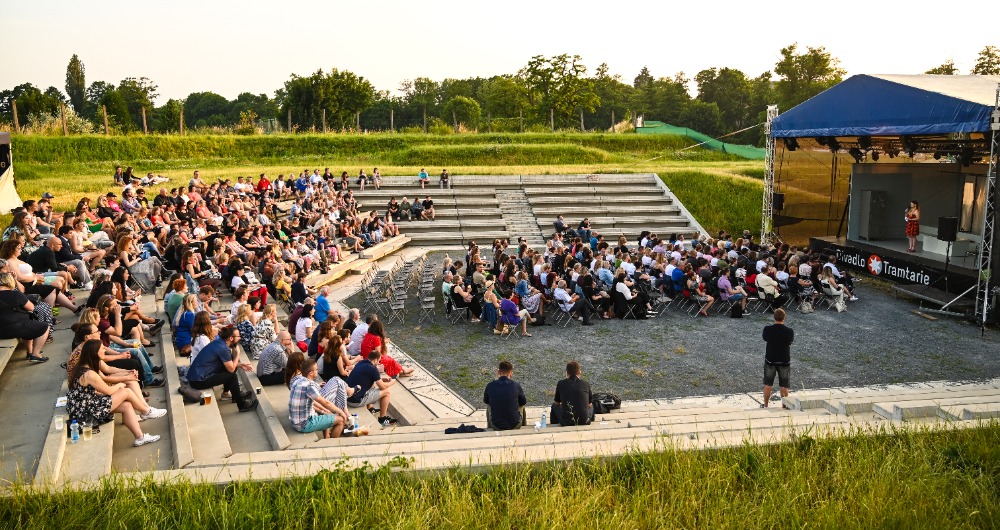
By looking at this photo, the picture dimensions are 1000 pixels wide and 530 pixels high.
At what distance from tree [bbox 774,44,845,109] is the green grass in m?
50.4

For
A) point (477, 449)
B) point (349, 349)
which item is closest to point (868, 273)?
point (349, 349)

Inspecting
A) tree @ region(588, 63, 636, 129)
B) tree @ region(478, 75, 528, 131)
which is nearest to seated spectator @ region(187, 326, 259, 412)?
tree @ region(478, 75, 528, 131)

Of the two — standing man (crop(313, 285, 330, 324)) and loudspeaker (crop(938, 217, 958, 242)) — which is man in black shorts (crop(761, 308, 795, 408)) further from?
loudspeaker (crop(938, 217, 958, 242))

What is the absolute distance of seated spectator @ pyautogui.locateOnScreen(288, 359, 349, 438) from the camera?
715 cm

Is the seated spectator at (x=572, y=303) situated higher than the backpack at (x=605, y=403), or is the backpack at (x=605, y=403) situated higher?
the seated spectator at (x=572, y=303)

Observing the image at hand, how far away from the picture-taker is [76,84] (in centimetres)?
7575

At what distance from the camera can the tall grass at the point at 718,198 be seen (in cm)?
2439

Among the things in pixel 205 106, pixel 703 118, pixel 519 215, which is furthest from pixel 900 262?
pixel 205 106

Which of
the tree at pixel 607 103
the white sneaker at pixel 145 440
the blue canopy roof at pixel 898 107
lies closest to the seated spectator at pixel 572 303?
the blue canopy roof at pixel 898 107

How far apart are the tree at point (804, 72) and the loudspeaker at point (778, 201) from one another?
1366 inches

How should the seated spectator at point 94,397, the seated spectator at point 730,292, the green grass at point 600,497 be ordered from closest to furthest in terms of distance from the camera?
the green grass at point 600,497
the seated spectator at point 94,397
the seated spectator at point 730,292

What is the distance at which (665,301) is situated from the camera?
14.4m

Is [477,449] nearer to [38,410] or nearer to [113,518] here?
[113,518]

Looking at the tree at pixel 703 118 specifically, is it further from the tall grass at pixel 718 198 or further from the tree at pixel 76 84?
the tree at pixel 76 84
